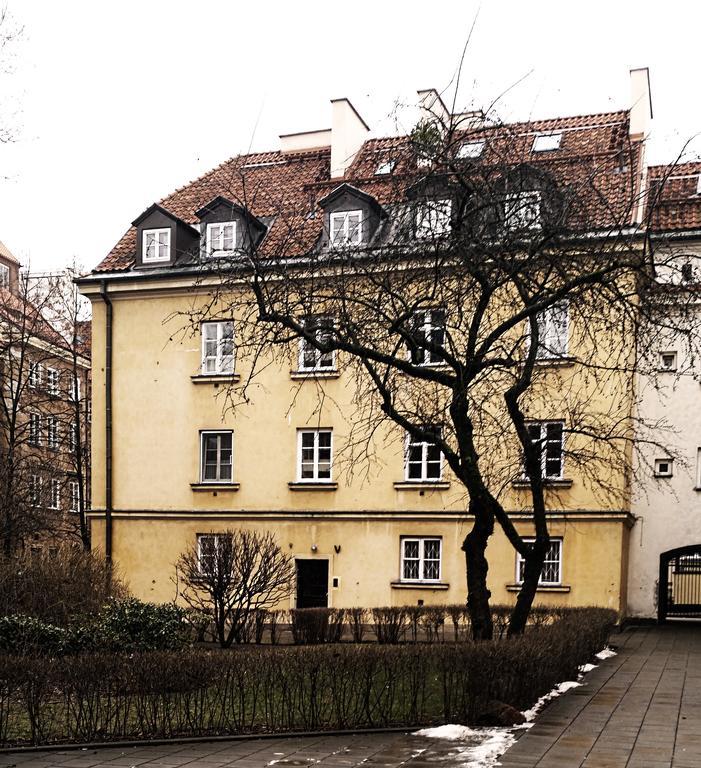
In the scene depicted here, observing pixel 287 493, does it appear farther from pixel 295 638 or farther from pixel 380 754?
pixel 380 754

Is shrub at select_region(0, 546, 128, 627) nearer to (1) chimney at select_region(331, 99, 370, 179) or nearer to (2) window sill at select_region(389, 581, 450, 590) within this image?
(2) window sill at select_region(389, 581, 450, 590)

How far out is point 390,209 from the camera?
1362 centimetres

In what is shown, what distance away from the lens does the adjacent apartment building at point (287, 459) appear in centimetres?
2420

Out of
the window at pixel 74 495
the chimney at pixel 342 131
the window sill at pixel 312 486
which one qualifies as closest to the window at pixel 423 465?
the window sill at pixel 312 486

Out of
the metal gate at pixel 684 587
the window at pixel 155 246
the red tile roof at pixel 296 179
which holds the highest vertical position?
the red tile roof at pixel 296 179

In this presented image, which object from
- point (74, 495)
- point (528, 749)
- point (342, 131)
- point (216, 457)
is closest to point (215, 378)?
point (216, 457)

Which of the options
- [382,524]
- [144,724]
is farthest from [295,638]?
[144,724]

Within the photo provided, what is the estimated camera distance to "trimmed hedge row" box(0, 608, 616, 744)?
10.7 meters

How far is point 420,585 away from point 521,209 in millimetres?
14149

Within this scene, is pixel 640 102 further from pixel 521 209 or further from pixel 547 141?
pixel 521 209

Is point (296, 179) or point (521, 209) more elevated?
point (296, 179)

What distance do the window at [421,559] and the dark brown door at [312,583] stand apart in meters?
2.25

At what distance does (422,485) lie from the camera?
2514cm

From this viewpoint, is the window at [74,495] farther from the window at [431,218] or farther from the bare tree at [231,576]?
the window at [431,218]
